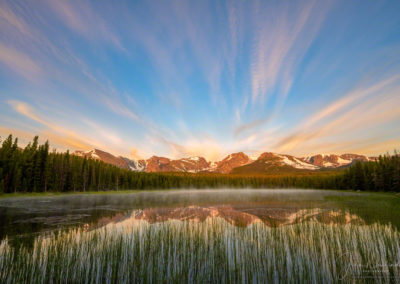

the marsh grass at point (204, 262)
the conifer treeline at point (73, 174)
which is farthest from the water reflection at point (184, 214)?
the conifer treeline at point (73, 174)

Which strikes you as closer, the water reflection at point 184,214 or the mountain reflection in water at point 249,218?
the water reflection at point 184,214

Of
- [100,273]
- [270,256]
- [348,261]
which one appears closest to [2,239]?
[100,273]

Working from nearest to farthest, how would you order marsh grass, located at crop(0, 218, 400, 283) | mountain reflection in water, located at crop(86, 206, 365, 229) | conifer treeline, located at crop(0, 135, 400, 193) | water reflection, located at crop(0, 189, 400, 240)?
marsh grass, located at crop(0, 218, 400, 283) → water reflection, located at crop(0, 189, 400, 240) → mountain reflection in water, located at crop(86, 206, 365, 229) → conifer treeline, located at crop(0, 135, 400, 193)

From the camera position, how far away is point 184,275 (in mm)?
7797

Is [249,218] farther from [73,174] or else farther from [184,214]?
[73,174]

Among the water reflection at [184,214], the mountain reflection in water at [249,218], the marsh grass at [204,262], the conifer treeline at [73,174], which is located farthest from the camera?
the conifer treeline at [73,174]

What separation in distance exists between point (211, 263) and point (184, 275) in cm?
Result: 154

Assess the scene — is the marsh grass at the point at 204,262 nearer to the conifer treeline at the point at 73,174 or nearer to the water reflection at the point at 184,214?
the water reflection at the point at 184,214

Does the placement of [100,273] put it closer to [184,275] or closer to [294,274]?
[184,275]

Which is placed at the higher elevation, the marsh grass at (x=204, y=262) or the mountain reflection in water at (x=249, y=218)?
the marsh grass at (x=204, y=262)

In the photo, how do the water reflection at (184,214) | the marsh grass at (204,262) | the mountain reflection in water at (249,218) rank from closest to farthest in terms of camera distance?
the marsh grass at (204,262), the water reflection at (184,214), the mountain reflection in water at (249,218)

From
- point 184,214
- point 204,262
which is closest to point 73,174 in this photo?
point 184,214

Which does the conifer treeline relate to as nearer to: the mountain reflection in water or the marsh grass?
the mountain reflection in water

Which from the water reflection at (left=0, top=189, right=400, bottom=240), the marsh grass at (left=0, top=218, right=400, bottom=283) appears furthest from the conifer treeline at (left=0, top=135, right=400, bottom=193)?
the marsh grass at (left=0, top=218, right=400, bottom=283)
